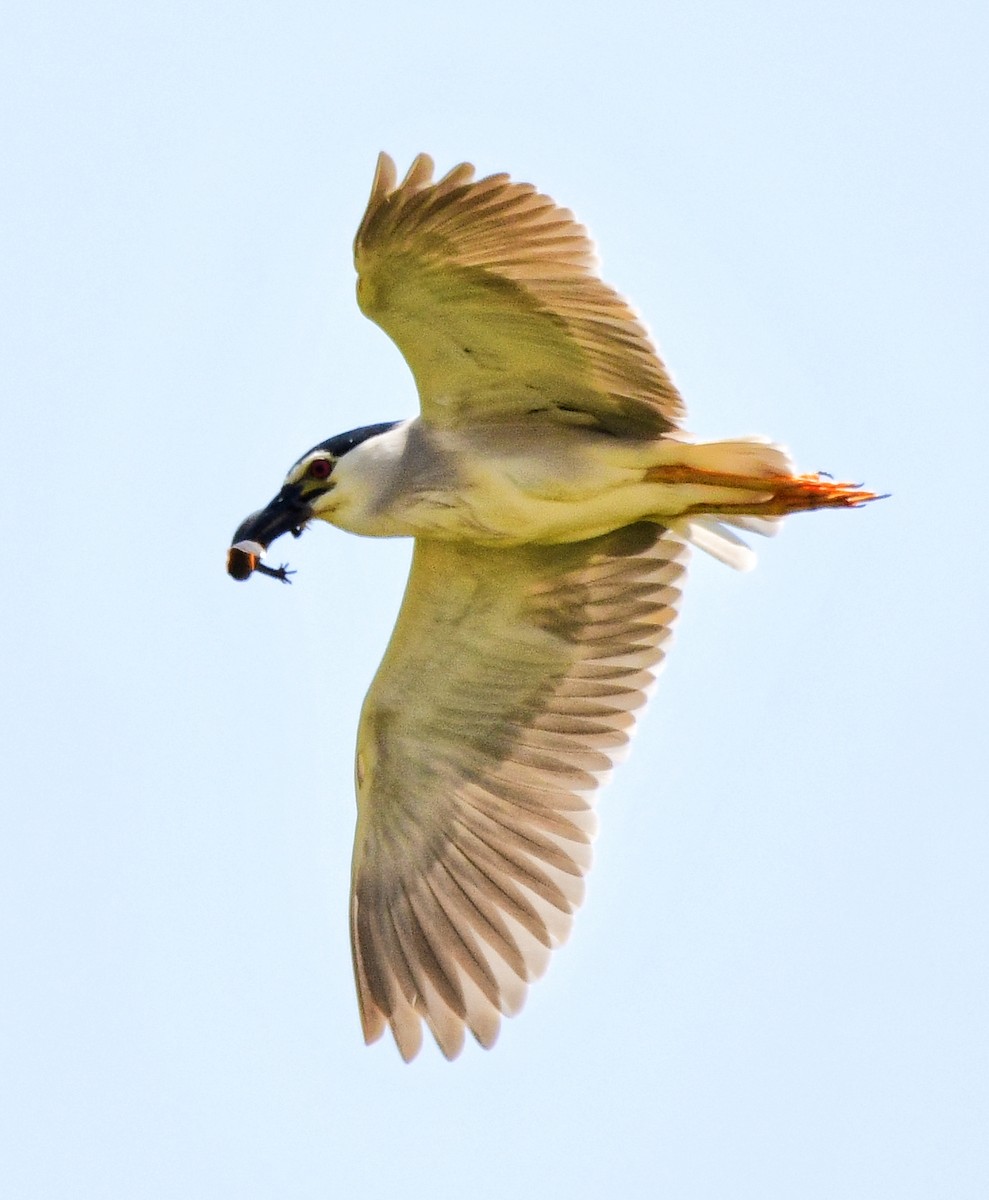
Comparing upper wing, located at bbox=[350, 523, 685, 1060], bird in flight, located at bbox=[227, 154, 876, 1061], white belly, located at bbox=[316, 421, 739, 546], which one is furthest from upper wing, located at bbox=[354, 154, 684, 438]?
upper wing, located at bbox=[350, 523, 685, 1060]

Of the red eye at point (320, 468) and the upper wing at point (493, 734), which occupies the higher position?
the red eye at point (320, 468)

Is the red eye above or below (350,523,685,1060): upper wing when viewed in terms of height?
above

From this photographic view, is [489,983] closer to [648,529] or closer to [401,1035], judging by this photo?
[401,1035]

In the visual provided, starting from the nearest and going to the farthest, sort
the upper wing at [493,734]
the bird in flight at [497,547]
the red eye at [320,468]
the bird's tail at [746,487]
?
the bird in flight at [497,547] → the bird's tail at [746,487] → the red eye at [320,468] → the upper wing at [493,734]

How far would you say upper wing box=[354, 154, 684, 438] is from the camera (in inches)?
235

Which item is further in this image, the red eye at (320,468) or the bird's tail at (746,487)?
the red eye at (320,468)

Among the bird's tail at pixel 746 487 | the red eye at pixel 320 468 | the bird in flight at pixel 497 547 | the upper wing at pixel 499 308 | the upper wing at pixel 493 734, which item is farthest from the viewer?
the upper wing at pixel 493 734

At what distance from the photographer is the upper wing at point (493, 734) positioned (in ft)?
22.2

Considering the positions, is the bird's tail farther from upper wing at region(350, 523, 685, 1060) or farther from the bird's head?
the bird's head

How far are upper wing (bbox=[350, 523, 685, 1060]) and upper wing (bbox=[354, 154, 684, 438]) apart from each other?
0.57 m

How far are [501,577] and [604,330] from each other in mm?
1052

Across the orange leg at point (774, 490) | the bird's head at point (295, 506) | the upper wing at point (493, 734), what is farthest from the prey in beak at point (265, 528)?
the orange leg at point (774, 490)

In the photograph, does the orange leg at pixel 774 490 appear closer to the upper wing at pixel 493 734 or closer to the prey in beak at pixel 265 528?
the upper wing at pixel 493 734

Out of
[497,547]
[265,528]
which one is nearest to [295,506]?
[265,528]
